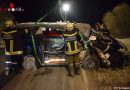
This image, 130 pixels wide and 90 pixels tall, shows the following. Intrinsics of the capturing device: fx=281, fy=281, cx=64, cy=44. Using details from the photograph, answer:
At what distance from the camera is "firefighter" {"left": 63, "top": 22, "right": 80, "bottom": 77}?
32.4 feet

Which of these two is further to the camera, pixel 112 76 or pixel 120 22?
pixel 120 22

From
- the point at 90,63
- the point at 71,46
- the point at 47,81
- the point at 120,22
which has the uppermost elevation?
the point at 120,22

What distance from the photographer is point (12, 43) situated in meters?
Result: 10.4

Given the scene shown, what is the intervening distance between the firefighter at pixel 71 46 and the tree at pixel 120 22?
12.9 metres

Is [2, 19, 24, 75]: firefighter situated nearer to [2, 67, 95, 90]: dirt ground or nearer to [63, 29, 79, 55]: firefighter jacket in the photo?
[2, 67, 95, 90]: dirt ground

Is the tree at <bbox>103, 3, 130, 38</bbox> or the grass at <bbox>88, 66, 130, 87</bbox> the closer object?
the grass at <bbox>88, 66, 130, 87</bbox>

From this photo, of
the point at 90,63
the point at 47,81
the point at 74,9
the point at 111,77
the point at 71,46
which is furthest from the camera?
the point at 74,9

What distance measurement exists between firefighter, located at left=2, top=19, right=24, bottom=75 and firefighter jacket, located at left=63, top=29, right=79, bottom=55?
1.77 meters

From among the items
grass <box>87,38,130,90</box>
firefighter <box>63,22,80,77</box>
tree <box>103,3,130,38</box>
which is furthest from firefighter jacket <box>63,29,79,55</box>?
tree <box>103,3,130,38</box>

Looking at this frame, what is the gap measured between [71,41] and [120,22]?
45.5 feet

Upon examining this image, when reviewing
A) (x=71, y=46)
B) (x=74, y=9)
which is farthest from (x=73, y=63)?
(x=74, y=9)

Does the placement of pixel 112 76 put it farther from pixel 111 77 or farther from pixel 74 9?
pixel 74 9

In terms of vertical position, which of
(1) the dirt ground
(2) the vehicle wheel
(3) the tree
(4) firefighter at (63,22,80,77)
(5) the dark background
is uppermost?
(5) the dark background

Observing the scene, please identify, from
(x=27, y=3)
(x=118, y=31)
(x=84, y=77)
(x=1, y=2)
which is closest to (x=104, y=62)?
(x=84, y=77)
